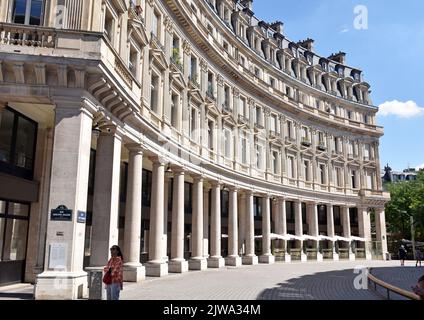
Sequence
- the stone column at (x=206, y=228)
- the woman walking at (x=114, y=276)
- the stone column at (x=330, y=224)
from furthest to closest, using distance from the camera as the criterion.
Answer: the stone column at (x=330, y=224)
the stone column at (x=206, y=228)
the woman walking at (x=114, y=276)

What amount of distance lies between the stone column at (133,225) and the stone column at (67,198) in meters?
5.28

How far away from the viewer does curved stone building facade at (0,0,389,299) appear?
45.2 feet

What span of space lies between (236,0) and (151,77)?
21284mm

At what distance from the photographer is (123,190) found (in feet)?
A: 82.4

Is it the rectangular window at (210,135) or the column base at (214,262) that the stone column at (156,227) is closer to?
the column base at (214,262)

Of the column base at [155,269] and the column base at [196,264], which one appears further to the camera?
the column base at [196,264]

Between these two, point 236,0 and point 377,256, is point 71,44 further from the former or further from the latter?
point 377,256

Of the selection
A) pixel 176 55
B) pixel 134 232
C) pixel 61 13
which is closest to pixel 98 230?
pixel 134 232

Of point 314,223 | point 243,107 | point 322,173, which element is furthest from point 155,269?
point 322,173

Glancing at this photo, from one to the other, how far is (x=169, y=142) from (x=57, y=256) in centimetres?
1170

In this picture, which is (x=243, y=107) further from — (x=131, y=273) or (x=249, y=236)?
(x=131, y=273)

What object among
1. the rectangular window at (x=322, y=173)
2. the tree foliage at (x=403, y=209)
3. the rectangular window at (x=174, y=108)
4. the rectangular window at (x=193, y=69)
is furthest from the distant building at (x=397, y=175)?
the rectangular window at (x=174, y=108)

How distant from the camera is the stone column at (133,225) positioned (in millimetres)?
18984
